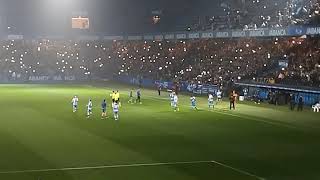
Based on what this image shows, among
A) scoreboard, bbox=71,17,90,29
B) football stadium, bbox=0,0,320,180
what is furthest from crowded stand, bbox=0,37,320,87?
scoreboard, bbox=71,17,90,29

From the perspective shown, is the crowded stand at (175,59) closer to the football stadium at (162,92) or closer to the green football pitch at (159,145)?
the football stadium at (162,92)

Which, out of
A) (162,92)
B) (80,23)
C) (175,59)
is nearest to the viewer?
(162,92)

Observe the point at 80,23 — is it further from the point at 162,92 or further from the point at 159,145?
the point at 159,145

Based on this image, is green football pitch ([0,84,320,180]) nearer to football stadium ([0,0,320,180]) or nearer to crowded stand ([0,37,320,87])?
football stadium ([0,0,320,180])

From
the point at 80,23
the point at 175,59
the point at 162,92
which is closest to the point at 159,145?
the point at 162,92

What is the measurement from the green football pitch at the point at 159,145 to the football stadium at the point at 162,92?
83 millimetres

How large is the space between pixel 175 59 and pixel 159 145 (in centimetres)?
6537

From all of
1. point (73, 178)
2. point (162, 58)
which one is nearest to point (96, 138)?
point (73, 178)

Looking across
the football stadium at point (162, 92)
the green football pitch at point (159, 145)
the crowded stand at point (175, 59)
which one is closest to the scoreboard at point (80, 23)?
the football stadium at point (162, 92)

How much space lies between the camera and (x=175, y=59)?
9438 centimetres

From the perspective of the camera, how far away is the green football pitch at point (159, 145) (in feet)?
74.9

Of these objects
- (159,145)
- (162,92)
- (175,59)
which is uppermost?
(175,59)

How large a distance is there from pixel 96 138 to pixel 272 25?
43219 millimetres

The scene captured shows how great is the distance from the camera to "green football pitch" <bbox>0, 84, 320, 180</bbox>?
22.8m
